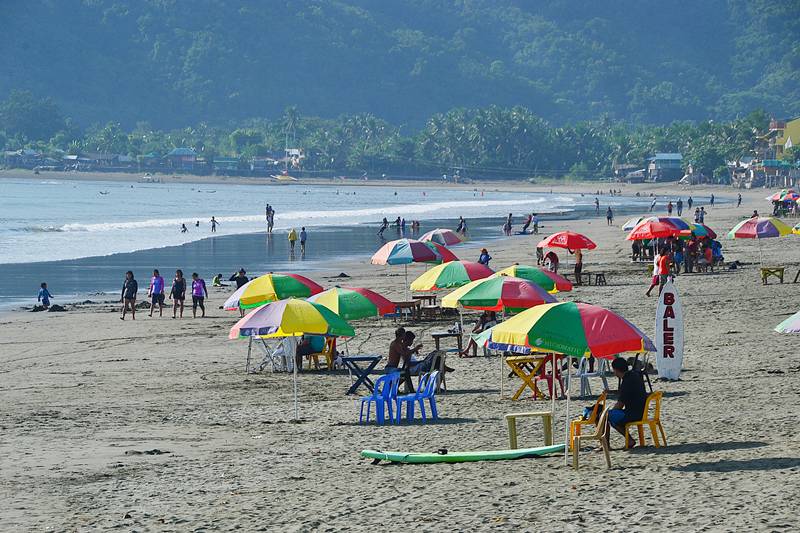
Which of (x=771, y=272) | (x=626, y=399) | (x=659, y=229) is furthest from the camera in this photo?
(x=659, y=229)

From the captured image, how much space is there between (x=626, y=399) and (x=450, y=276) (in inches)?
323

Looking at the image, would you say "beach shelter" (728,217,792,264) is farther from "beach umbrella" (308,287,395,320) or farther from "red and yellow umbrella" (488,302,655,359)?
"red and yellow umbrella" (488,302,655,359)

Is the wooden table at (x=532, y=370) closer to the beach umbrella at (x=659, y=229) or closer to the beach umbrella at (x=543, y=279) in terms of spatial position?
the beach umbrella at (x=543, y=279)

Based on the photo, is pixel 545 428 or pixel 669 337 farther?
pixel 669 337

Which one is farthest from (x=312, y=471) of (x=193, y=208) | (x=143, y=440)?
(x=193, y=208)

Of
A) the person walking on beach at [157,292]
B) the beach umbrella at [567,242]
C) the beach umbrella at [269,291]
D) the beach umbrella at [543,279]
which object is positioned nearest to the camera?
the beach umbrella at [543,279]

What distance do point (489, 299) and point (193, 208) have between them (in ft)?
264

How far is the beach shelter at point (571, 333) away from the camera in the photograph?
35.2ft

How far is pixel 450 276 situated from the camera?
63.4 feet

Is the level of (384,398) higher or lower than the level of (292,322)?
lower

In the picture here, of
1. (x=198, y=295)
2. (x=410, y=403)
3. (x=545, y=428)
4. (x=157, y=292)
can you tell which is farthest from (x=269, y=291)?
(x=545, y=428)

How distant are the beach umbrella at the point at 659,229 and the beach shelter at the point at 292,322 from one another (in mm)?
16352

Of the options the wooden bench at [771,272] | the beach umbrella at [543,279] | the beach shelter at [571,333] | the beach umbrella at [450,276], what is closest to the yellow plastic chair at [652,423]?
the beach shelter at [571,333]

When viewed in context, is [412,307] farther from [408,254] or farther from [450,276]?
[450,276]
